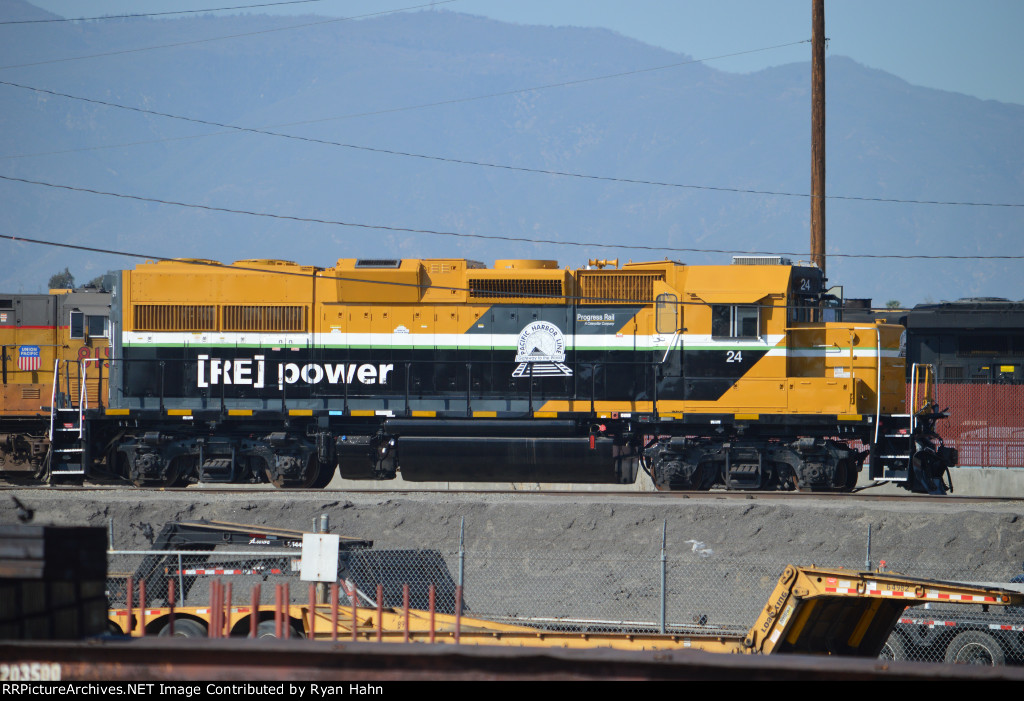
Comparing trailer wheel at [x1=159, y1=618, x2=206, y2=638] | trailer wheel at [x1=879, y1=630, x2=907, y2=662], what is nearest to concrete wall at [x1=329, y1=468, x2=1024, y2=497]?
trailer wheel at [x1=879, y1=630, x2=907, y2=662]

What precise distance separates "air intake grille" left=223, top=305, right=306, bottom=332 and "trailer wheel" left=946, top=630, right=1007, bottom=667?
1291cm

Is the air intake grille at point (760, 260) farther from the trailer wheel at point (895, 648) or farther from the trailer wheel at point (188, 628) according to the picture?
the trailer wheel at point (188, 628)

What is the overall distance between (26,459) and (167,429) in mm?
3676

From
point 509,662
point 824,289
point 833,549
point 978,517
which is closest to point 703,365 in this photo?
point 824,289

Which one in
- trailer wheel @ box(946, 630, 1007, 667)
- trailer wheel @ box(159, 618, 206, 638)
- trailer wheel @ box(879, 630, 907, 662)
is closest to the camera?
trailer wheel @ box(159, 618, 206, 638)

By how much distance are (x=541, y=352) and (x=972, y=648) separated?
955cm

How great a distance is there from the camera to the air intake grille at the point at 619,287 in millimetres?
18594

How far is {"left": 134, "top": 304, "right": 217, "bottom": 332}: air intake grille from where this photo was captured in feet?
63.8

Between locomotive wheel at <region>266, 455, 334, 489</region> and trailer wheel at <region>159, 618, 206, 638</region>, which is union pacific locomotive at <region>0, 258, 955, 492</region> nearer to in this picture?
locomotive wheel at <region>266, 455, 334, 489</region>

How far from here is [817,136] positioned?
73.2 ft

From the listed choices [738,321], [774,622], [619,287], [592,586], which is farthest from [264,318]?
[774,622]

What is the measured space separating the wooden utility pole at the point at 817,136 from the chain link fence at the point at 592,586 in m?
8.57

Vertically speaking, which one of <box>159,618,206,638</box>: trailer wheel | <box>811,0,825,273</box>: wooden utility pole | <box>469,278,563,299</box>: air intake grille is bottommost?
<box>159,618,206,638</box>: trailer wheel

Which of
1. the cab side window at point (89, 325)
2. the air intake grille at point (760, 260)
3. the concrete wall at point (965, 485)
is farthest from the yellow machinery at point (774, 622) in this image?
the cab side window at point (89, 325)
